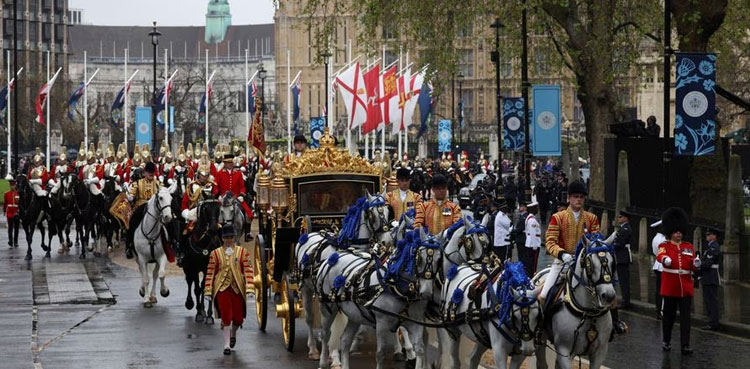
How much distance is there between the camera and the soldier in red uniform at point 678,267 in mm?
17406

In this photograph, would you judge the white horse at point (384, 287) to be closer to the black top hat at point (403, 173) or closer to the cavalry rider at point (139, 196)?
the black top hat at point (403, 173)

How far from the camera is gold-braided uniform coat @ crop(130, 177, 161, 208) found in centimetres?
2511

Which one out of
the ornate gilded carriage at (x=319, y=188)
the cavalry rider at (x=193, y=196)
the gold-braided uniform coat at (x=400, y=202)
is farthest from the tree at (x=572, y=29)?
the gold-braided uniform coat at (x=400, y=202)

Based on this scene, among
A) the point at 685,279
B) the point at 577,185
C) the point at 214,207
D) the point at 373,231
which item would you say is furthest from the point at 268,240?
the point at 577,185

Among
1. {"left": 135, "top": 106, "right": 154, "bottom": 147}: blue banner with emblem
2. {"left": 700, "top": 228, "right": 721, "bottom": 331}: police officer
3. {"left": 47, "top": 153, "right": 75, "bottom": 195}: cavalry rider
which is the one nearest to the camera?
{"left": 700, "top": 228, "right": 721, "bottom": 331}: police officer

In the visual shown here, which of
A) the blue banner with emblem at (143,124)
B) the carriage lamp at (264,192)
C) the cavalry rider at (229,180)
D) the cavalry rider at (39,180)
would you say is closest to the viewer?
the carriage lamp at (264,192)

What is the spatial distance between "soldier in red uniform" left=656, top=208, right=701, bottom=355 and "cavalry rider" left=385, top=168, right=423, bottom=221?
279 centimetres

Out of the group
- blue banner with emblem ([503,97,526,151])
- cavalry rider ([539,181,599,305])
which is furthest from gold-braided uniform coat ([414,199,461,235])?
blue banner with emblem ([503,97,526,151])

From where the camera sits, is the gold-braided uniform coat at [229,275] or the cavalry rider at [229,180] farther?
the cavalry rider at [229,180]

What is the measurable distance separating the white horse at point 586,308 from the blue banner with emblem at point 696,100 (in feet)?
36.8

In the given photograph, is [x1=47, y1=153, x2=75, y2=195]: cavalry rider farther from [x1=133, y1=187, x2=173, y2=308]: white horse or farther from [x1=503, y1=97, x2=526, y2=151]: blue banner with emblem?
[x1=133, y1=187, x2=173, y2=308]: white horse

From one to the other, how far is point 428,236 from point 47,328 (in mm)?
7731

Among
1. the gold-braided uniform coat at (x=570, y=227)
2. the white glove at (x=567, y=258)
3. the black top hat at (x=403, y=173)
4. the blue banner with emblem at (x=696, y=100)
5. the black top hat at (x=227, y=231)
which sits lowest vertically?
the white glove at (x=567, y=258)

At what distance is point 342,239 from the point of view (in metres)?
16.5
